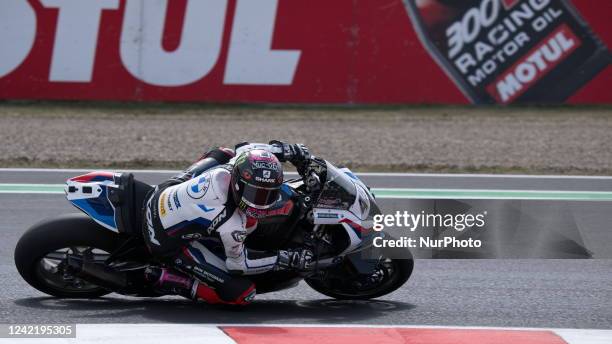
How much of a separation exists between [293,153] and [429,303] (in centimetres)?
129

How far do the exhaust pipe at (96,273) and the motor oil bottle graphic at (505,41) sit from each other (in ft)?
43.1

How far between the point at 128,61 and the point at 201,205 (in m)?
13.0

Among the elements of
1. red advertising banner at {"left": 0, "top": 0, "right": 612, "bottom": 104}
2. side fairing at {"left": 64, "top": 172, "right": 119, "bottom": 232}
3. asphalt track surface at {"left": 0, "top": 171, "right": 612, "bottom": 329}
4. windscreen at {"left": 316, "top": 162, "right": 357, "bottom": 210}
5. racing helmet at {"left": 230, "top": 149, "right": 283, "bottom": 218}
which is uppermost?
racing helmet at {"left": 230, "top": 149, "right": 283, "bottom": 218}

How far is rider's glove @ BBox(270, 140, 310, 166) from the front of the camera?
5992 mm

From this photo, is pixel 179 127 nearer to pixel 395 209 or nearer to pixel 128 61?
pixel 128 61

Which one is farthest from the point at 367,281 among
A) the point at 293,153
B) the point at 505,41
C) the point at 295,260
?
the point at 505,41

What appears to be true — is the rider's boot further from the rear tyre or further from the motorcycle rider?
the rear tyre

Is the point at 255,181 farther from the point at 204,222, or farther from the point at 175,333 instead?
the point at 175,333

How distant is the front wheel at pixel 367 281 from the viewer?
6.24 meters

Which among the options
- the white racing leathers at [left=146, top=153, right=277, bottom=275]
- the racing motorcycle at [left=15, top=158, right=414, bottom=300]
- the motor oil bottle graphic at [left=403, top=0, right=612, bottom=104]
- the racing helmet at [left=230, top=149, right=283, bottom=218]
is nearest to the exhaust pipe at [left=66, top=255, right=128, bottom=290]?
the racing motorcycle at [left=15, top=158, right=414, bottom=300]

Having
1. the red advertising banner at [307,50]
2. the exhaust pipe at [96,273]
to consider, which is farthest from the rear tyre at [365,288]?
the red advertising banner at [307,50]

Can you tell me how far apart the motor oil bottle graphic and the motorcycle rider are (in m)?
12.7

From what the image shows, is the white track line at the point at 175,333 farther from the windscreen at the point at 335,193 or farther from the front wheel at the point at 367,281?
the windscreen at the point at 335,193

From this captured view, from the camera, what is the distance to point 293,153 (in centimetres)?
602
